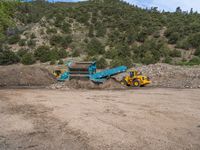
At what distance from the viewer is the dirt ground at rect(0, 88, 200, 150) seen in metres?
7.27

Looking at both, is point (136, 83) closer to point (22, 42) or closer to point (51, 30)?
point (22, 42)

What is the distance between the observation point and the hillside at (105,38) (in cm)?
3688

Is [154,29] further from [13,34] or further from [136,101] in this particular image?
[136,101]

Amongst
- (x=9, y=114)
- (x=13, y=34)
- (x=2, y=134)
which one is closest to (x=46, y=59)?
(x=13, y=34)

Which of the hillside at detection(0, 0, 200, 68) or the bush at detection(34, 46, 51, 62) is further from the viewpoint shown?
the hillside at detection(0, 0, 200, 68)

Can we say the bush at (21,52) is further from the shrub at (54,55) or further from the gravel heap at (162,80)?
the gravel heap at (162,80)

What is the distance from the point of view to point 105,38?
1848 inches

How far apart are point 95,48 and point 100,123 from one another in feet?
105

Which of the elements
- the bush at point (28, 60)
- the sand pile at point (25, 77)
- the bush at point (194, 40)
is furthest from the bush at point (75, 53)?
the sand pile at point (25, 77)

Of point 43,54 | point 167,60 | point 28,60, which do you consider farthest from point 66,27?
point 167,60

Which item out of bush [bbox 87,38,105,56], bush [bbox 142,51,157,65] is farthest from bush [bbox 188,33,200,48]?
bush [bbox 87,38,105,56]

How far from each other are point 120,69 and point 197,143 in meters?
12.5

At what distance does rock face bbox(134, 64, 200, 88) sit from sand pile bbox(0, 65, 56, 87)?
792 cm

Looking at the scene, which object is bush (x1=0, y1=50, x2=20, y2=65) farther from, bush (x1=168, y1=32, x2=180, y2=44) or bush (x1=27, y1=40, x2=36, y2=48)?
bush (x1=168, y1=32, x2=180, y2=44)
